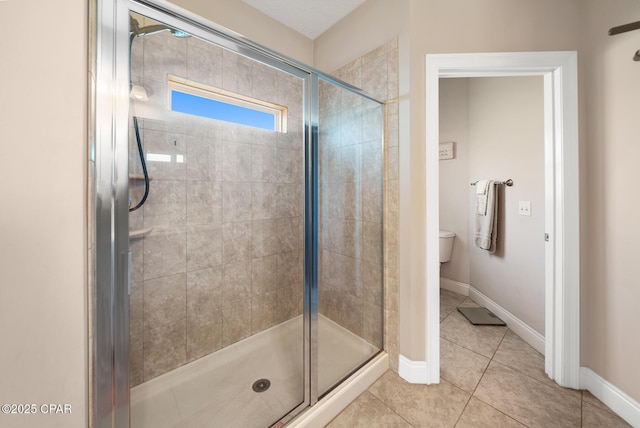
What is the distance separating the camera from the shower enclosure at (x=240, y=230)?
3.89ft

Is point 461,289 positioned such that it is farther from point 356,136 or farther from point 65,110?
point 65,110

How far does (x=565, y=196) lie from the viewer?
140 cm

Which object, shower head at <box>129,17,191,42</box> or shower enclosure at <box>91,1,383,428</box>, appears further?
shower enclosure at <box>91,1,383,428</box>

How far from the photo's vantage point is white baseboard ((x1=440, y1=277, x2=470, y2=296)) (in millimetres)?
2805

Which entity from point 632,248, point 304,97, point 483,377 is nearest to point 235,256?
point 304,97

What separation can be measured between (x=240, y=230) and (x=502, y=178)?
2416 mm

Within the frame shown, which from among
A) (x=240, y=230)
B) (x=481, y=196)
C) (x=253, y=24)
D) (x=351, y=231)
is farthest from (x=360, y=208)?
(x=253, y=24)

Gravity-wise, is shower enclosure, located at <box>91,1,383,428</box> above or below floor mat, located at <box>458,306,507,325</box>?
above

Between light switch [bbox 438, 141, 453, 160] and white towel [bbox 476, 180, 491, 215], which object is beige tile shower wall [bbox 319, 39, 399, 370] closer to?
white towel [bbox 476, 180, 491, 215]

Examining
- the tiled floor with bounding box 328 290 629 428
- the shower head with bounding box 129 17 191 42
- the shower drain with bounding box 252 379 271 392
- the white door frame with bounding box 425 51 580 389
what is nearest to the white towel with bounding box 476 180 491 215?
the white door frame with bounding box 425 51 580 389

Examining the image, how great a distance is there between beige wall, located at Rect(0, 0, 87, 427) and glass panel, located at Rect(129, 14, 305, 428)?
440 millimetres

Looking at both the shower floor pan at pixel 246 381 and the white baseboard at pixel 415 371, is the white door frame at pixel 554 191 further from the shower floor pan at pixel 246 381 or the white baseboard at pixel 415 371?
the shower floor pan at pixel 246 381

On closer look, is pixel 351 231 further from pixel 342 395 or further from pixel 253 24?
pixel 253 24

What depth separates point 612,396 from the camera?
4.19ft
